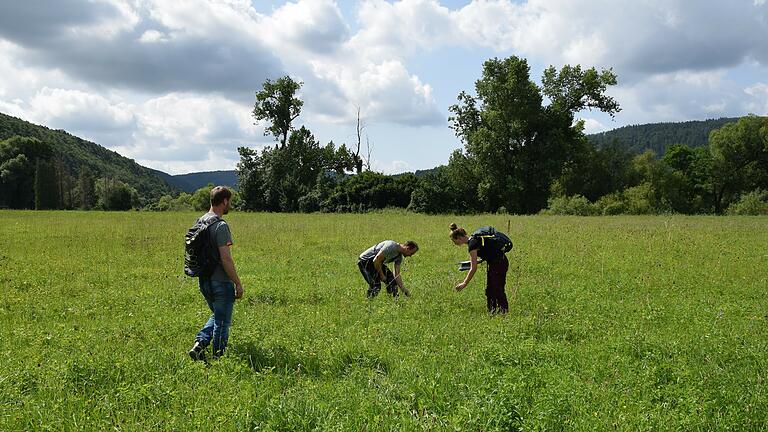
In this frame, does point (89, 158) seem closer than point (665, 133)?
Yes

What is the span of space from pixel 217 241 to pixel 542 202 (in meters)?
45.9

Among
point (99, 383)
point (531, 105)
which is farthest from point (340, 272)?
point (531, 105)

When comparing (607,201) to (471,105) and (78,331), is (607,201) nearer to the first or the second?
(471,105)

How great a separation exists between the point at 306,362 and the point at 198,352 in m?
1.28

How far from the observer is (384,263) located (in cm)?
905

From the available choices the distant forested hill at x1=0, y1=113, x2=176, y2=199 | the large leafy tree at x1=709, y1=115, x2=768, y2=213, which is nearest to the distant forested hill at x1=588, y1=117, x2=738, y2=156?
the large leafy tree at x1=709, y1=115, x2=768, y2=213

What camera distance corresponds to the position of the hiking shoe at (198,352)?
585 cm

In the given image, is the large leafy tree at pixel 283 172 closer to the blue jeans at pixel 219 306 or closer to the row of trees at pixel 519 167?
the row of trees at pixel 519 167

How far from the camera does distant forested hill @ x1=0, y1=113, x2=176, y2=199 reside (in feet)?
359

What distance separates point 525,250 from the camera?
53.2ft

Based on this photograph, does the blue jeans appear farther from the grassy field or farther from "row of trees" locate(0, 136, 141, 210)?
"row of trees" locate(0, 136, 141, 210)

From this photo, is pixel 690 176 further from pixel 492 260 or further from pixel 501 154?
pixel 492 260

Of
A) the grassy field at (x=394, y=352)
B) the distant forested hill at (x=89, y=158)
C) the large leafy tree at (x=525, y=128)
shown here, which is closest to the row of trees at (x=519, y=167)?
the large leafy tree at (x=525, y=128)

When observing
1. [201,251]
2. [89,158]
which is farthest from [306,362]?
[89,158]
